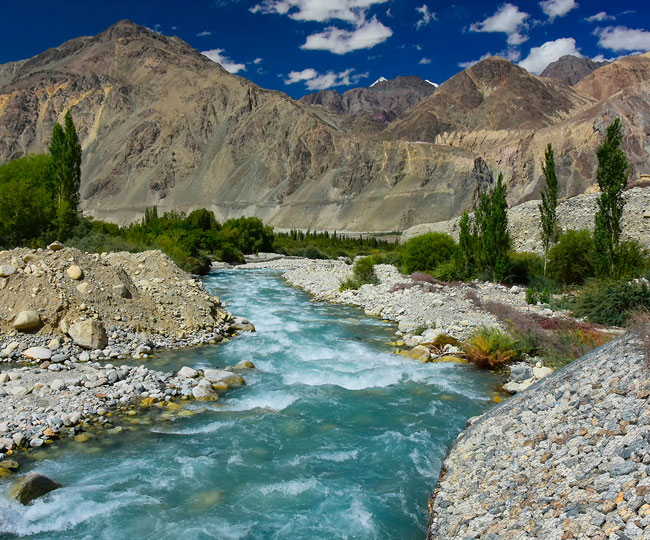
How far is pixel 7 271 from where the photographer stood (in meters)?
13.4

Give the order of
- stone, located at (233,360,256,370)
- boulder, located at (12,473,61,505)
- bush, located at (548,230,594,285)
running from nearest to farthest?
boulder, located at (12,473,61,505), stone, located at (233,360,256,370), bush, located at (548,230,594,285)

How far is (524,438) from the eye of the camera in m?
6.03

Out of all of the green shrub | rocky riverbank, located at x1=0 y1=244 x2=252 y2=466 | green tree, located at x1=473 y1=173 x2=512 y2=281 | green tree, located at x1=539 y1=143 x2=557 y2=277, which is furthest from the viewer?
the green shrub

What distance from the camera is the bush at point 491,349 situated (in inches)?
460

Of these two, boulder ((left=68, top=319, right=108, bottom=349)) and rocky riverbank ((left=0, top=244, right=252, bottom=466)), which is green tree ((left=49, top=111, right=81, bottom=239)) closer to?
rocky riverbank ((left=0, top=244, right=252, bottom=466))

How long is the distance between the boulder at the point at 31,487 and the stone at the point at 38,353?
5695 millimetres

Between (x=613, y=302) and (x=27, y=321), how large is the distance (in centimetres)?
1691

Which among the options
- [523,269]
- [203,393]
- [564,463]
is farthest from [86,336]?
[523,269]

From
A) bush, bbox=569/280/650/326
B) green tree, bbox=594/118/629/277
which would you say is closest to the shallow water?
bush, bbox=569/280/650/326

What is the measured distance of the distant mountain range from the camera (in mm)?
136000

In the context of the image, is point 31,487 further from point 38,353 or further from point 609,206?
point 609,206

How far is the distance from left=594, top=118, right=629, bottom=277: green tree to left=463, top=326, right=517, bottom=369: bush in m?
7.68

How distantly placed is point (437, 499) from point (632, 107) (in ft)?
563

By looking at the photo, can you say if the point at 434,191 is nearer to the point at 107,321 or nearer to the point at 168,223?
the point at 168,223
